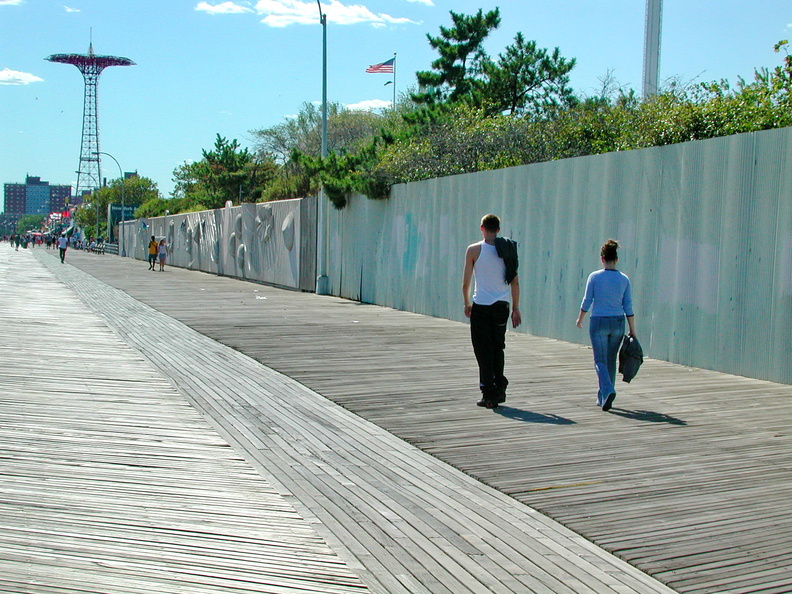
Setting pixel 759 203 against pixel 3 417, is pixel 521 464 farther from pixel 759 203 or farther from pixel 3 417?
pixel 759 203

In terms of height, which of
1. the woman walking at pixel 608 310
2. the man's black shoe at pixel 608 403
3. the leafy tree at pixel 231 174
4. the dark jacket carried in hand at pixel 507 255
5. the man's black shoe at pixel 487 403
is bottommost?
the man's black shoe at pixel 487 403

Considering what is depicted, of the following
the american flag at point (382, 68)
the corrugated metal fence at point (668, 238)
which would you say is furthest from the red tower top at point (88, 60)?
the corrugated metal fence at point (668, 238)

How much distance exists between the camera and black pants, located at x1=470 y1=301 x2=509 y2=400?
26.6 ft

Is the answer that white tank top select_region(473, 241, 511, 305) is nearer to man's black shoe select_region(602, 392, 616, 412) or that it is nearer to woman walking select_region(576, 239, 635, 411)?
woman walking select_region(576, 239, 635, 411)

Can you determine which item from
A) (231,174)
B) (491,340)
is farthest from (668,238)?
(231,174)

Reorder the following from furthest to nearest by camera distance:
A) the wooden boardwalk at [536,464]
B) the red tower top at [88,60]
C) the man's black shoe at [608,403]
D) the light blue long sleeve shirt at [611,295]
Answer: the red tower top at [88,60] < the light blue long sleeve shirt at [611,295] < the man's black shoe at [608,403] < the wooden boardwalk at [536,464]

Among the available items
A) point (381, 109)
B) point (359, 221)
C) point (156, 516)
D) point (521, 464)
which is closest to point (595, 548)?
point (521, 464)

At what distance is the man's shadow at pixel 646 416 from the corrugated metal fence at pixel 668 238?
2.24 m

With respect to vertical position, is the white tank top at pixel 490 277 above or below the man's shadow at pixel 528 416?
above

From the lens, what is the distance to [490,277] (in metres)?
8.16

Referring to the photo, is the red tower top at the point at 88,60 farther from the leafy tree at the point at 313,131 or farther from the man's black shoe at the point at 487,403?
the man's black shoe at the point at 487,403

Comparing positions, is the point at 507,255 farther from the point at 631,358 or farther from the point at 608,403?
the point at 608,403

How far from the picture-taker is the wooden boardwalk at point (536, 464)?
418cm

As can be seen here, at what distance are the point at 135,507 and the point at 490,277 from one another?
4189mm
